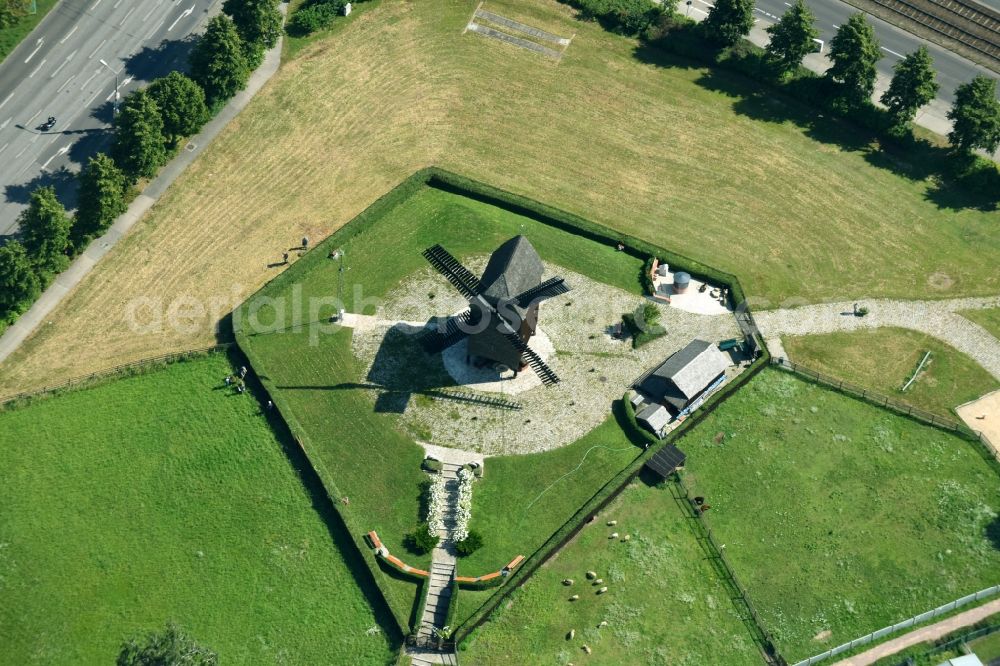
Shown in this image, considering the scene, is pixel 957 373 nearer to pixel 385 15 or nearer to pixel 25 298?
pixel 385 15

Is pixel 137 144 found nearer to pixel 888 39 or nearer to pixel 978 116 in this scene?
pixel 888 39

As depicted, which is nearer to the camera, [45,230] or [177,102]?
[45,230]

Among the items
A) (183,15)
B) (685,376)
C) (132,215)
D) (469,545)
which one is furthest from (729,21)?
(132,215)

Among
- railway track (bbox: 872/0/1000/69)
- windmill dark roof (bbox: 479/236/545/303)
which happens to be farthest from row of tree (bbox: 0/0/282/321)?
railway track (bbox: 872/0/1000/69)

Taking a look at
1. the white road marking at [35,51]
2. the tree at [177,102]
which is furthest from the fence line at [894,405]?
the white road marking at [35,51]

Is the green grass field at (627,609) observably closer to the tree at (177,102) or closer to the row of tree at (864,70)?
the row of tree at (864,70)

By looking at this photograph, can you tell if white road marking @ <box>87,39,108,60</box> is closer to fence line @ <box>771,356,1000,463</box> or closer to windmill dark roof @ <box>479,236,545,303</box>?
windmill dark roof @ <box>479,236,545,303</box>
